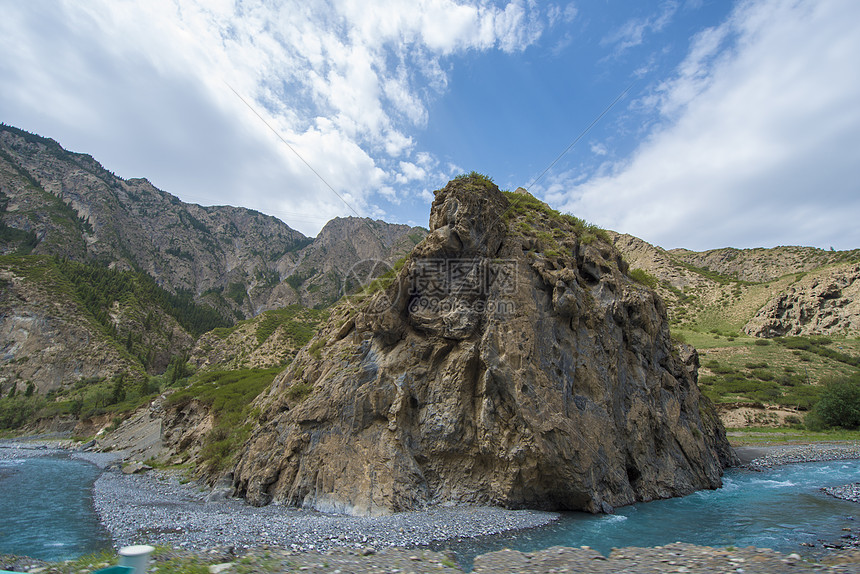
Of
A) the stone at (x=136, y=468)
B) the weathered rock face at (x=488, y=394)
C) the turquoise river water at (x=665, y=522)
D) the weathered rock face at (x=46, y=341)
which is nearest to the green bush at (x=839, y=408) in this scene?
the turquoise river water at (x=665, y=522)

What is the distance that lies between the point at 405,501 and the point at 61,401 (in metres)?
119

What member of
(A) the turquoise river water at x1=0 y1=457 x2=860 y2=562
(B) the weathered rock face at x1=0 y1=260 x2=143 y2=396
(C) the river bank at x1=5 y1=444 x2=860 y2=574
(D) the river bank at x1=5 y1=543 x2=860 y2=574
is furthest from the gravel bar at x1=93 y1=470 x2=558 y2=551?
(B) the weathered rock face at x1=0 y1=260 x2=143 y2=396

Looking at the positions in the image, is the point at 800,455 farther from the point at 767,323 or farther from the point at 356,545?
the point at 767,323

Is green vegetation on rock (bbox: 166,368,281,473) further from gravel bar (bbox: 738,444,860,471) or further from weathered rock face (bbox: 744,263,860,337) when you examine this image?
weathered rock face (bbox: 744,263,860,337)

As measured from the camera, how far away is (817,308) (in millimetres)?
78750

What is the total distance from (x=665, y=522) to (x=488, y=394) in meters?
9.82

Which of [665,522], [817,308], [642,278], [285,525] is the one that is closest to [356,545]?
[285,525]

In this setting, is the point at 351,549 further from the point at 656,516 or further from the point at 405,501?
the point at 656,516

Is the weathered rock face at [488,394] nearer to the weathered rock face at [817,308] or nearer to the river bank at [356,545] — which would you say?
the river bank at [356,545]

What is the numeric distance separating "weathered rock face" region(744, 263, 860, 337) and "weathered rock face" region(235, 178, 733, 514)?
7698 cm

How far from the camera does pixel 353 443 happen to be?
70.2 feet

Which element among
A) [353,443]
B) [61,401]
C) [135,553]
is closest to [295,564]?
[135,553]

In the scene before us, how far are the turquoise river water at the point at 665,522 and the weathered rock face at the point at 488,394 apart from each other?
6.09 ft

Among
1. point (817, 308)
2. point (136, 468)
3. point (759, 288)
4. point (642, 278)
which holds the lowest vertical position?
point (136, 468)
